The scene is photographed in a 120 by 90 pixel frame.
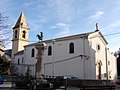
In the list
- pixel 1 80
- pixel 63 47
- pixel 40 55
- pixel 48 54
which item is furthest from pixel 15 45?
pixel 1 80

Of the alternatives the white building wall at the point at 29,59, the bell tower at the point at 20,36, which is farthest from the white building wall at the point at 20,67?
the bell tower at the point at 20,36

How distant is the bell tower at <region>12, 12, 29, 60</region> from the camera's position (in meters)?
55.7

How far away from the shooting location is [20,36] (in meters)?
56.2

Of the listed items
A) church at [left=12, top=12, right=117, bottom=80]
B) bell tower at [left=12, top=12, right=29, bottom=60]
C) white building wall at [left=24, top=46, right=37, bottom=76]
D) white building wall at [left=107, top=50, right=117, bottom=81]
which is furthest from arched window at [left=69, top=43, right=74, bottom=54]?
bell tower at [left=12, top=12, right=29, bottom=60]

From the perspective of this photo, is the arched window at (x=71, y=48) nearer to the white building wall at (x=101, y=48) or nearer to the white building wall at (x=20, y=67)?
the white building wall at (x=101, y=48)

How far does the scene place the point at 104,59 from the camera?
40.6 metres

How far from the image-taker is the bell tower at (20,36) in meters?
55.7

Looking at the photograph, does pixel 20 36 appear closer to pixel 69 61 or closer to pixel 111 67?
pixel 69 61

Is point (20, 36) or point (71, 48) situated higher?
point (20, 36)

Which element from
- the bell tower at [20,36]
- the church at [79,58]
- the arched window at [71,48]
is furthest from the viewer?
the bell tower at [20,36]

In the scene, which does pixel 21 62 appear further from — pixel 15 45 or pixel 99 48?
pixel 99 48

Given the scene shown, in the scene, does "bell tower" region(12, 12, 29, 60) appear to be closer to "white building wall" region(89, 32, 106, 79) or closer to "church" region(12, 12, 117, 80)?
"church" region(12, 12, 117, 80)

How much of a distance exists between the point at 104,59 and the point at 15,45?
26219 mm

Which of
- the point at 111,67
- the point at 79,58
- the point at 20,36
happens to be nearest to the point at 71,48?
the point at 79,58
